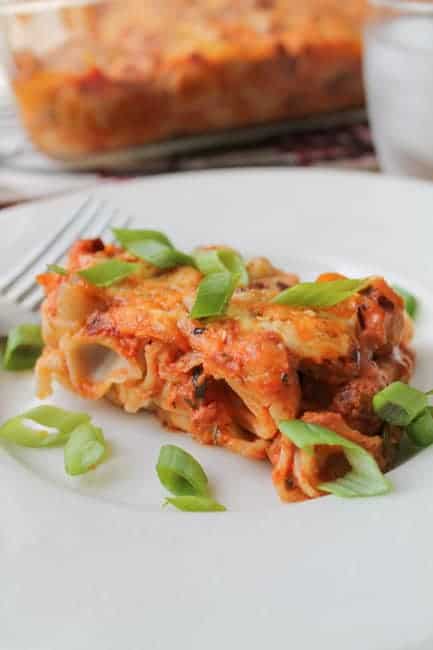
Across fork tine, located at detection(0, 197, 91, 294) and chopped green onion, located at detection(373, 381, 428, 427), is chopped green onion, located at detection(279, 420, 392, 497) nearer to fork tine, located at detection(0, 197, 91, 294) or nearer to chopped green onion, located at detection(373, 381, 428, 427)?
chopped green onion, located at detection(373, 381, 428, 427)

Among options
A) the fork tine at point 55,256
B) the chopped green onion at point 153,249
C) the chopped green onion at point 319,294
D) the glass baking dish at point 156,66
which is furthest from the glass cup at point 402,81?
the chopped green onion at point 319,294

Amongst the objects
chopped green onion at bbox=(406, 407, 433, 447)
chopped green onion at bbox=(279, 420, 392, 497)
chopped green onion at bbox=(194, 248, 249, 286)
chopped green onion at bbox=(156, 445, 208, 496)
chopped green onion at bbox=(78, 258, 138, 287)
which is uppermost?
chopped green onion at bbox=(78, 258, 138, 287)

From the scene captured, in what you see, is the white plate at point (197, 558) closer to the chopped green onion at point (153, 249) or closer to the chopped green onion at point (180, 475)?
the chopped green onion at point (180, 475)

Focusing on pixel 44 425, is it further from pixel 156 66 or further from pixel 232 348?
pixel 156 66

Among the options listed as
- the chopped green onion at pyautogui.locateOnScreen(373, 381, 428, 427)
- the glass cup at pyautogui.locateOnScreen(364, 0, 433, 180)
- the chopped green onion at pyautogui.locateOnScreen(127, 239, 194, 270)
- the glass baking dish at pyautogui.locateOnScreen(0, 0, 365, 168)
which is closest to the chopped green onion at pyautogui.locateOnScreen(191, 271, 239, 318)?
the chopped green onion at pyautogui.locateOnScreen(127, 239, 194, 270)

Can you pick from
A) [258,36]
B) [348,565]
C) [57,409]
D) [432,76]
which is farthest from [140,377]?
[258,36]

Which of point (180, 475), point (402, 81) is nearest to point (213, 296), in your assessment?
point (180, 475)

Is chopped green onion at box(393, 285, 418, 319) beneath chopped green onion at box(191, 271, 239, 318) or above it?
beneath

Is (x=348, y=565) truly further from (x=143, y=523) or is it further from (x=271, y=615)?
(x=143, y=523)
